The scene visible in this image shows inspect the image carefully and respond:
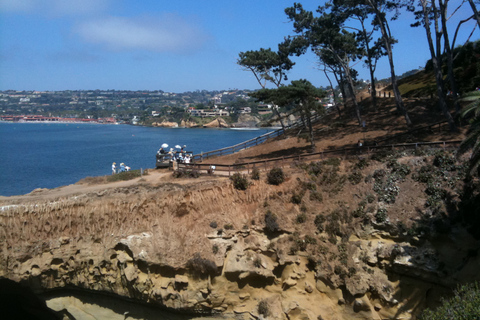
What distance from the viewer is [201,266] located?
70.2 ft

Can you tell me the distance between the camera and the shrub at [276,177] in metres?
26.2

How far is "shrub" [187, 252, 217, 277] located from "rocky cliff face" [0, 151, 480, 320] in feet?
0.20

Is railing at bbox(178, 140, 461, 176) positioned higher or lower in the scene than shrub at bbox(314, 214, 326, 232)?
higher

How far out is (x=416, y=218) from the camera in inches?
867

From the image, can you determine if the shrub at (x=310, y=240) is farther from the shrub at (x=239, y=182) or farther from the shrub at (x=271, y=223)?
the shrub at (x=239, y=182)

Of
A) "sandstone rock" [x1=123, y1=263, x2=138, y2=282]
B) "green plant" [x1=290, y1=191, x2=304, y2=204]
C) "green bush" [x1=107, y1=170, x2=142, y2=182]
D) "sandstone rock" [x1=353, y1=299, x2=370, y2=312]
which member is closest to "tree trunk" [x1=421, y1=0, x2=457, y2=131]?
"green plant" [x1=290, y1=191, x2=304, y2=204]

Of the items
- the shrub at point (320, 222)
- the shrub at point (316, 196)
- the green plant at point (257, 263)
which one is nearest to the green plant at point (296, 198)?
the shrub at point (316, 196)

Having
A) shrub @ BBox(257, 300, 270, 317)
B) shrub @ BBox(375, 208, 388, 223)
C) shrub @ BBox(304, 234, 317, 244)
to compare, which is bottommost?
shrub @ BBox(257, 300, 270, 317)

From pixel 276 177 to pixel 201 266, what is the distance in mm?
8448

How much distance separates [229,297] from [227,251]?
2690 millimetres

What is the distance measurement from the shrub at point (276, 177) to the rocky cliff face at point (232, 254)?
8.51 feet

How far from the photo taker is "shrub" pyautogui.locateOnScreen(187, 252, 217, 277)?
21406mm

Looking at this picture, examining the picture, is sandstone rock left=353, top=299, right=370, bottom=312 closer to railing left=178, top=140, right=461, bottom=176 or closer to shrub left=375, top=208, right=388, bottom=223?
shrub left=375, top=208, right=388, bottom=223

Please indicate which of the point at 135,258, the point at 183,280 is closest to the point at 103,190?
the point at 135,258
